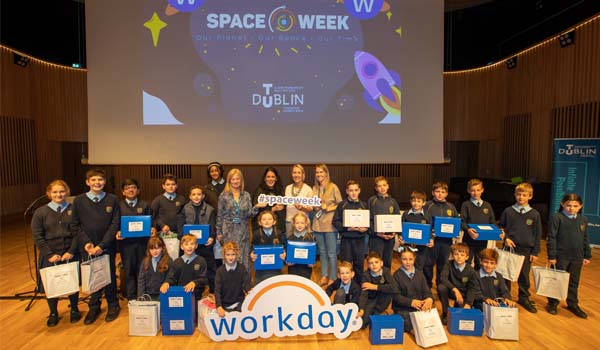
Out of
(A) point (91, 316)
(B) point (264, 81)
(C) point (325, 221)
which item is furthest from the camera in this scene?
(B) point (264, 81)

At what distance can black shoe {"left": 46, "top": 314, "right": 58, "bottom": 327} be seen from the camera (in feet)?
11.1

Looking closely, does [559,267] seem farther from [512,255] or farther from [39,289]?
[39,289]

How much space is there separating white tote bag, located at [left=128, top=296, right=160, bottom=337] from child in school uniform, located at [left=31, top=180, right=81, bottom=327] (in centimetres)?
82

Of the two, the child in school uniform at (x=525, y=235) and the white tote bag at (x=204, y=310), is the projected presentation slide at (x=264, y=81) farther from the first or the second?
the white tote bag at (x=204, y=310)

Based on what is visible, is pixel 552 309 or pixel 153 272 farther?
pixel 552 309

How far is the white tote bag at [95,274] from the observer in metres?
3.28

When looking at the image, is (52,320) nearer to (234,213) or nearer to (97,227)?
(97,227)

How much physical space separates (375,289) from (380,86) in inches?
122

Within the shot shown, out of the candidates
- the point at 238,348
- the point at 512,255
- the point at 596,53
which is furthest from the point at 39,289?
the point at 596,53

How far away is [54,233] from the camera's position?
336cm

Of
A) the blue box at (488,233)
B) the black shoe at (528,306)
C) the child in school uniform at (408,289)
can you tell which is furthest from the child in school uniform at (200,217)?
the black shoe at (528,306)

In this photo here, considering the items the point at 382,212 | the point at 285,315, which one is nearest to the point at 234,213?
the point at 285,315

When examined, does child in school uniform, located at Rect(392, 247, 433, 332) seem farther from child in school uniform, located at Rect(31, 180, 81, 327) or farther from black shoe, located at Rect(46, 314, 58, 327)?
black shoe, located at Rect(46, 314, 58, 327)

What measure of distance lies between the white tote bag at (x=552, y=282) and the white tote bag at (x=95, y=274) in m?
4.62
